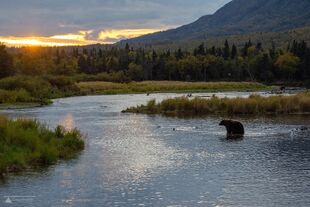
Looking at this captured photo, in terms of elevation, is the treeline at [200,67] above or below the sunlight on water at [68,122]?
above

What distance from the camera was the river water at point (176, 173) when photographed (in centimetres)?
2148

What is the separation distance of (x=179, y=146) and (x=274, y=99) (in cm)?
2888

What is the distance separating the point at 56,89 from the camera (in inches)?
4525

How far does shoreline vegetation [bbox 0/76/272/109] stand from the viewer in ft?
270

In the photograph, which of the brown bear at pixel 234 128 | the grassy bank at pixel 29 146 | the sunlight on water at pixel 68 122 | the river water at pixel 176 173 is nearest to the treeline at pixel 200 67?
the sunlight on water at pixel 68 122

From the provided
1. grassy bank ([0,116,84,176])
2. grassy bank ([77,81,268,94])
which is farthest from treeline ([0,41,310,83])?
grassy bank ([0,116,84,176])

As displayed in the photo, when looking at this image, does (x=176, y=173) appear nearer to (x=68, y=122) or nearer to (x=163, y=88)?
(x=68, y=122)

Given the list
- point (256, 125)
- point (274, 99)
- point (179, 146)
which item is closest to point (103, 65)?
point (274, 99)

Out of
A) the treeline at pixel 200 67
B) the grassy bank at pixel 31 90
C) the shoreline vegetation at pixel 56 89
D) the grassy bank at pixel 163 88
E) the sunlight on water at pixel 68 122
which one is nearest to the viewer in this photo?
the sunlight on water at pixel 68 122

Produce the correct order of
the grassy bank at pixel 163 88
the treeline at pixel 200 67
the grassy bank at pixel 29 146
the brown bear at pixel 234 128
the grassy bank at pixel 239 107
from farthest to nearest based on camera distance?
the treeline at pixel 200 67 → the grassy bank at pixel 163 88 → the grassy bank at pixel 239 107 → the brown bear at pixel 234 128 → the grassy bank at pixel 29 146

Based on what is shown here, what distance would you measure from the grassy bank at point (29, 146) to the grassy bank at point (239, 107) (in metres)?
29.4

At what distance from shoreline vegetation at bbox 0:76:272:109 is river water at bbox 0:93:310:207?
134ft

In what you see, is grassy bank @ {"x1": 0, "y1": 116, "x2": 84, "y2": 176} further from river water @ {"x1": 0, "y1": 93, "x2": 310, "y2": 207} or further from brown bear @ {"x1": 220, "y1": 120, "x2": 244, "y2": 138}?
brown bear @ {"x1": 220, "y1": 120, "x2": 244, "y2": 138}

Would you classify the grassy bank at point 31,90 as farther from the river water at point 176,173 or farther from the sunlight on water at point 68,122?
the river water at point 176,173
